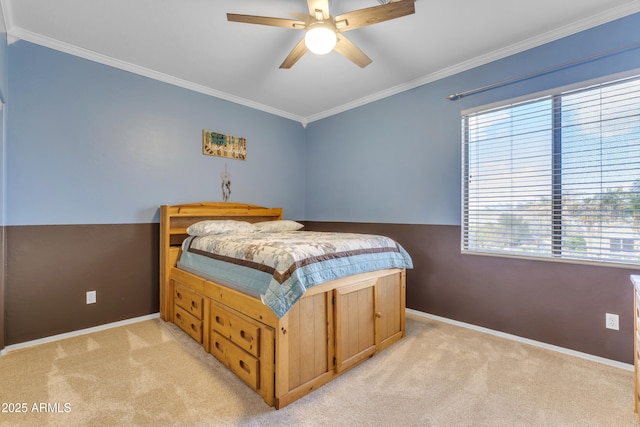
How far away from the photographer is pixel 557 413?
5.20 feet

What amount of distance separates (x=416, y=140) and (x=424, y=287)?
5.37 feet

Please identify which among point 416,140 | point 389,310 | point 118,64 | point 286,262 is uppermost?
→ point 118,64

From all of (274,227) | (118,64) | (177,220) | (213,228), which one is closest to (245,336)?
(213,228)

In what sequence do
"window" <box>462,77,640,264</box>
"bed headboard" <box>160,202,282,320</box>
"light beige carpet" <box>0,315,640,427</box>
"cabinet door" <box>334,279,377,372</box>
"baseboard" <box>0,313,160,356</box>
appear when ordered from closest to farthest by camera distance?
1. "light beige carpet" <box>0,315,640,427</box>
2. "cabinet door" <box>334,279,377,372</box>
3. "window" <box>462,77,640,264</box>
4. "baseboard" <box>0,313,160,356</box>
5. "bed headboard" <box>160,202,282,320</box>

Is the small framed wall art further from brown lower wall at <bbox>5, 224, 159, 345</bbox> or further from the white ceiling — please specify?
brown lower wall at <bbox>5, 224, 159, 345</bbox>

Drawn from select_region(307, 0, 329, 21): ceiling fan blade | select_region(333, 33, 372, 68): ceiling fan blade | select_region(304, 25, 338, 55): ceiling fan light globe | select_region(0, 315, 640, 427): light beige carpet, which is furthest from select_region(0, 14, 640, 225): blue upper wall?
select_region(307, 0, 329, 21): ceiling fan blade

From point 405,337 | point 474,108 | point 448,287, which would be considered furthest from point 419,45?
point 405,337

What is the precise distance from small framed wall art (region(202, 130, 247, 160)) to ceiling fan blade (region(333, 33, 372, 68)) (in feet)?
6.30

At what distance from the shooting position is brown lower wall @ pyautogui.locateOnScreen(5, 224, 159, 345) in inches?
93.8

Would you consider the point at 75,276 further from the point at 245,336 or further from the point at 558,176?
the point at 558,176

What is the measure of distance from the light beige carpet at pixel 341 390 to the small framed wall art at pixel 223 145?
2174 millimetres

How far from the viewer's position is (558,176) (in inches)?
92.1

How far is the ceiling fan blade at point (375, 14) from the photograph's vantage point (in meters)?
1.67

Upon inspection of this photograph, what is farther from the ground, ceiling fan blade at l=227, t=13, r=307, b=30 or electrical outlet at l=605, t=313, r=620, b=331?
ceiling fan blade at l=227, t=13, r=307, b=30
